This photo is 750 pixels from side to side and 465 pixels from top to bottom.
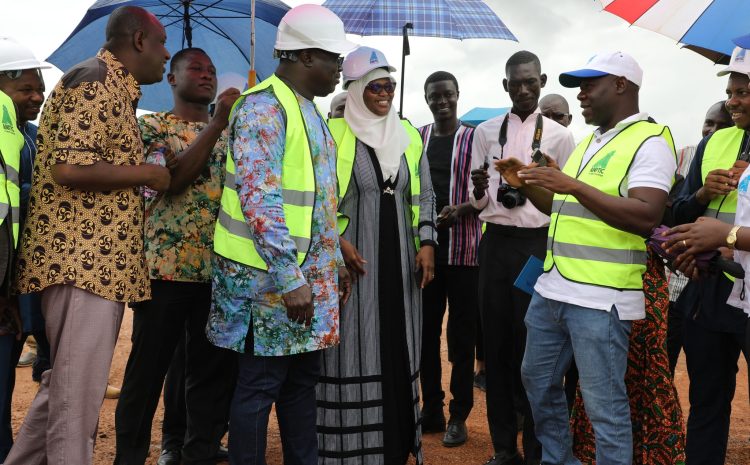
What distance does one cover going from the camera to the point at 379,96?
4.18 m

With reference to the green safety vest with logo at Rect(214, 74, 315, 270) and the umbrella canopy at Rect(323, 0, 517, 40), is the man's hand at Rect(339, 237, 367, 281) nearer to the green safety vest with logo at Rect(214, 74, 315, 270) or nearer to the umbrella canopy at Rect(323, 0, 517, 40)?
the green safety vest with logo at Rect(214, 74, 315, 270)

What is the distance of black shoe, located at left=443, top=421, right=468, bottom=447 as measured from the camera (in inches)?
200

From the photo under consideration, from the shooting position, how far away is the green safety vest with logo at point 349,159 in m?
4.09

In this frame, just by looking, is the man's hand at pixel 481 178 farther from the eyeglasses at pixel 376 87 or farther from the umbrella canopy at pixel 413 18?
the umbrella canopy at pixel 413 18

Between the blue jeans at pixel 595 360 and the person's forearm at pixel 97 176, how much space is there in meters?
1.99

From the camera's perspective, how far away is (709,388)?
394cm

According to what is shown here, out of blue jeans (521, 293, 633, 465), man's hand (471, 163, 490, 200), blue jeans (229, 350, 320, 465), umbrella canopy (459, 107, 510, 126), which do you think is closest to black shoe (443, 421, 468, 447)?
blue jeans (521, 293, 633, 465)

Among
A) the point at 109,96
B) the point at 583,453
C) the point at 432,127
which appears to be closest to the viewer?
the point at 109,96

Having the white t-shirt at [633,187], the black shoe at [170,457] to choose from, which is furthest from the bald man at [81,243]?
the white t-shirt at [633,187]

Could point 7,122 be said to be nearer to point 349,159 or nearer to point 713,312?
point 349,159

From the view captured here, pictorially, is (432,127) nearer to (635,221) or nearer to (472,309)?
(472,309)

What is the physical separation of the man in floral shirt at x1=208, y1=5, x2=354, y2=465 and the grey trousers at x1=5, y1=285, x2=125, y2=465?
0.48 metres

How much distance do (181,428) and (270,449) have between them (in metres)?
0.67

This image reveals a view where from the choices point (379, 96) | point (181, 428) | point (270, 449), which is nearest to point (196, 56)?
point (379, 96)
